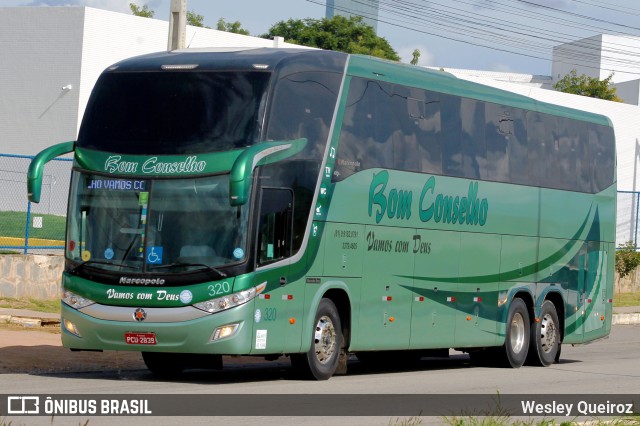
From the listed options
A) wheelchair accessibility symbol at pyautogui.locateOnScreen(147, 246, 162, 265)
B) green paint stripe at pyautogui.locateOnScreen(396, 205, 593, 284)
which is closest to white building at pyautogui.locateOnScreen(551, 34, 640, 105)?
green paint stripe at pyautogui.locateOnScreen(396, 205, 593, 284)

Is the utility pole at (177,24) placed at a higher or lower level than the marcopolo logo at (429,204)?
higher

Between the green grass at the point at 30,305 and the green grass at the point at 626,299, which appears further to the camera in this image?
the green grass at the point at 626,299

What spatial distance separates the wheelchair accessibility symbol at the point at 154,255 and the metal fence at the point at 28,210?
960 cm

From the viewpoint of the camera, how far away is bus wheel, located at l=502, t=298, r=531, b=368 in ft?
66.3

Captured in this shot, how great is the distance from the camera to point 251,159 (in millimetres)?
14047

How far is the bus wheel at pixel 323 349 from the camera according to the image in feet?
51.0

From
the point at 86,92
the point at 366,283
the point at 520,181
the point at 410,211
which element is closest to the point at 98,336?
the point at 366,283

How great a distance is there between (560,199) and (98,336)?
9.67 metres

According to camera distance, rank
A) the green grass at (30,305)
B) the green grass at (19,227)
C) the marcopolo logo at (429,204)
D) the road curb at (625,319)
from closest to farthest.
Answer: the marcopolo logo at (429,204) → the green grass at (30,305) → the green grass at (19,227) → the road curb at (625,319)

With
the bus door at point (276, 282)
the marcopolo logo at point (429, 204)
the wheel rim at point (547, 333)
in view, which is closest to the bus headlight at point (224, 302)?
the bus door at point (276, 282)

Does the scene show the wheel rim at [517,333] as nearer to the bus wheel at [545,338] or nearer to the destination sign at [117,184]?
the bus wheel at [545,338]

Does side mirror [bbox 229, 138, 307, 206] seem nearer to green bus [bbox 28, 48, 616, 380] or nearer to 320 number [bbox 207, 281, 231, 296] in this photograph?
green bus [bbox 28, 48, 616, 380]

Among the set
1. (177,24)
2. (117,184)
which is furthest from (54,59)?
(117,184)

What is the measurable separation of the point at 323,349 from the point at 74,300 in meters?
3.20
